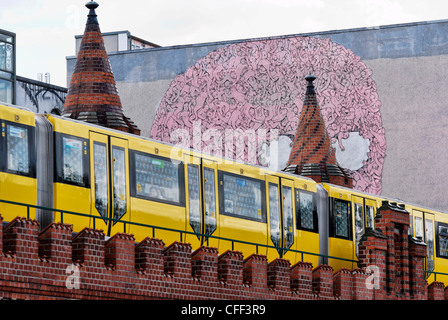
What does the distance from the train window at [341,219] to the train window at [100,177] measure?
31.3ft

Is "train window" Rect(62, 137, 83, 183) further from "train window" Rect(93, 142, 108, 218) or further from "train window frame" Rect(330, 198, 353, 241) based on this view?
"train window frame" Rect(330, 198, 353, 241)

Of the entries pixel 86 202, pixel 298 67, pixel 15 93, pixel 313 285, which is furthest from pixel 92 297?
pixel 298 67

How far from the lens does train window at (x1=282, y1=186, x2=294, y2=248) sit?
2992 cm

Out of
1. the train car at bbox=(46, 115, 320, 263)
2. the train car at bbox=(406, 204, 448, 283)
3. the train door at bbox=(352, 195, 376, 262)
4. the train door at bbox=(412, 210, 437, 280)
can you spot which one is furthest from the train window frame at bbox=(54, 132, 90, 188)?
the train door at bbox=(412, 210, 437, 280)

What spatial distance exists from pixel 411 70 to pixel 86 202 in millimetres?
23557

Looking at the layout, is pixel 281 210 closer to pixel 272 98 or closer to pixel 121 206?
pixel 121 206

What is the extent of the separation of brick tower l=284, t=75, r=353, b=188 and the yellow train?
1.80m

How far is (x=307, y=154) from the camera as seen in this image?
118 ft

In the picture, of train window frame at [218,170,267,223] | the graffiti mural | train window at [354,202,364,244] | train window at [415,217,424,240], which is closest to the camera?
train window frame at [218,170,267,223]

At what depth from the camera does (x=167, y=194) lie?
25.9 meters

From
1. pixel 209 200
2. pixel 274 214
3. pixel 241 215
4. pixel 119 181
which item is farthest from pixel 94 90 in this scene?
pixel 119 181

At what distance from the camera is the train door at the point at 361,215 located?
1303 inches

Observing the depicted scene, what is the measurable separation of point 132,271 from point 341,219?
36.9ft

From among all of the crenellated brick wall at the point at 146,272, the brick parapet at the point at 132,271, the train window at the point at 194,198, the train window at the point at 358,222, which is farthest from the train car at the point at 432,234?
the train window at the point at 194,198
